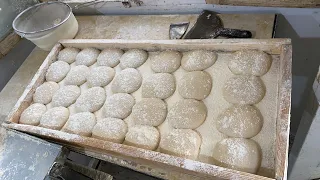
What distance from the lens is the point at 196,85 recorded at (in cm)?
143

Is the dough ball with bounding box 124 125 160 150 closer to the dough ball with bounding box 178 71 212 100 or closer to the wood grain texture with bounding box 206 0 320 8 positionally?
the dough ball with bounding box 178 71 212 100

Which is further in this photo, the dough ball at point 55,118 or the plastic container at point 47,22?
the plastic container at point 47,22

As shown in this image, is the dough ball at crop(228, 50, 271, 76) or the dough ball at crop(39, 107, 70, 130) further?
the dough ball at crop(39, 107, 70, 130)

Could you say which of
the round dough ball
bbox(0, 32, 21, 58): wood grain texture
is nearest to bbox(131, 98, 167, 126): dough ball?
the round dough ball

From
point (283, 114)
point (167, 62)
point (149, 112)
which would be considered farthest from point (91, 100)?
point (283, 114)

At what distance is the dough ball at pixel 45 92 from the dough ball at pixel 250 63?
3.62 ft

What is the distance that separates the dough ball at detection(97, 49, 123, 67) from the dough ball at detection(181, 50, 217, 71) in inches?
17.7

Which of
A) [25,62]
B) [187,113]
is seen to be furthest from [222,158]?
[25,62]

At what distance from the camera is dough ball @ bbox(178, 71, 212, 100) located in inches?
55.8

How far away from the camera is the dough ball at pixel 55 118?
1557 mm

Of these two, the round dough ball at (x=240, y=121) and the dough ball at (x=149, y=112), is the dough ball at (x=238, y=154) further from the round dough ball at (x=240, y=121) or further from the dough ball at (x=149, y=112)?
the dough ball at (x=149, y=112)

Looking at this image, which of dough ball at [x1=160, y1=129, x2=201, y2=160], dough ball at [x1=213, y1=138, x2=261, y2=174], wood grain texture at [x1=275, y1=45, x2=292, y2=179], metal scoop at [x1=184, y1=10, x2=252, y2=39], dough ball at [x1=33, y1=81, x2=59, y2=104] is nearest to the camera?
wood grain texture at [x1=275, y1=45, x2=292, y2=179]

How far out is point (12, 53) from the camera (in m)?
2.32

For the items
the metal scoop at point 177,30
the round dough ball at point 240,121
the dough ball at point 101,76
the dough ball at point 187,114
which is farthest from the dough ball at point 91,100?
the round dough ball at point 240,121
